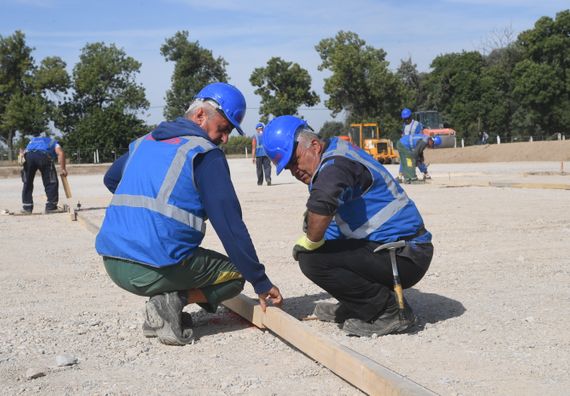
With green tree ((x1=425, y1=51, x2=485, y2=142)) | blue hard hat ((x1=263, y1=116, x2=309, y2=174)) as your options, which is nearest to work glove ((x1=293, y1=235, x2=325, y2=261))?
blue hard hat ((x1=263, y1=116, x2=309, y2=174))

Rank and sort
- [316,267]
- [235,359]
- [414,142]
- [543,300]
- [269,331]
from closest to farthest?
[235,359], [316,267], [269,331], [543,300], [414,142]

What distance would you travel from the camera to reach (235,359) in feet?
14.5

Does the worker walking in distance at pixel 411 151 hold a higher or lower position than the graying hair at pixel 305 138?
lower

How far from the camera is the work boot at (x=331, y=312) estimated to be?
16.9 feet

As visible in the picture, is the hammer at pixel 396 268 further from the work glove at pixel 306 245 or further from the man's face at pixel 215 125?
the man's face at pixel 215 125

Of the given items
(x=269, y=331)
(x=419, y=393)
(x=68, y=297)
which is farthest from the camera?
(x=68, y=297)

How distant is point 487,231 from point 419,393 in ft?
22.0

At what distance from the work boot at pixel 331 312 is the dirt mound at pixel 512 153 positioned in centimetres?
3233

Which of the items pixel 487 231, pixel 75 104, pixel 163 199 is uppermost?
pixel 75 104

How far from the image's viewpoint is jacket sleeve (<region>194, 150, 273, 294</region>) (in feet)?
14.8

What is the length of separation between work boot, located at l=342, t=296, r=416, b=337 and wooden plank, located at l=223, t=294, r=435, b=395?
49cm

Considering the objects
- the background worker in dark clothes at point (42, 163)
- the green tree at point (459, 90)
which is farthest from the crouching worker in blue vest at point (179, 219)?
the green tree at point (459, 90)

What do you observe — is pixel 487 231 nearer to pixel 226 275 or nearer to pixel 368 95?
pixel 226 275

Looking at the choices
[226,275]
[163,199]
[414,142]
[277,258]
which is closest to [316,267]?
[226,275]
